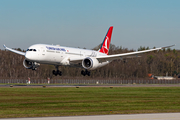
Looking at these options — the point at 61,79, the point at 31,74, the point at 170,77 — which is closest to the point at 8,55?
the point at 31,74

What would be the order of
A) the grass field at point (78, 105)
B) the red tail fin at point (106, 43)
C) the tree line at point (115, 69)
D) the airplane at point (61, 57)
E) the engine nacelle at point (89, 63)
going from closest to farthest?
the grass field at point (78, 105) → the airplane at point (61, 57) → the engine nacelle at point (89, 63) → the red tail fin at point (106, 43) → the tree line at point (115, 69)

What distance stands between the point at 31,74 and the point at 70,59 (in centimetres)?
5314

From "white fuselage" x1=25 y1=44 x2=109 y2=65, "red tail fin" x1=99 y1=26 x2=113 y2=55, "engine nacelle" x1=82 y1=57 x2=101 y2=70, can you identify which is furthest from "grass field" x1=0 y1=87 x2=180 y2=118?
"red tail fin" x1=99 y1=26 x2=113 y2=55

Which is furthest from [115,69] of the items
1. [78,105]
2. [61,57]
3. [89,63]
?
[78,105]

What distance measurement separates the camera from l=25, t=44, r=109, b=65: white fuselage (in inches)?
2099

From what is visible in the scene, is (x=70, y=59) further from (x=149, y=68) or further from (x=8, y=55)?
(x=8, y=55)

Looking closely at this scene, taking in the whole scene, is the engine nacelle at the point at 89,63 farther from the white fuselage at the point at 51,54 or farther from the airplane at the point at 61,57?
the white fuselage at the point at 51,54

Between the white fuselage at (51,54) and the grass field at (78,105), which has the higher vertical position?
the white fuselage at (51,54)

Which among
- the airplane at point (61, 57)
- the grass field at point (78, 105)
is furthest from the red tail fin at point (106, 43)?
the grass field at point (78, 105)

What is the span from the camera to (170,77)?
350 feet

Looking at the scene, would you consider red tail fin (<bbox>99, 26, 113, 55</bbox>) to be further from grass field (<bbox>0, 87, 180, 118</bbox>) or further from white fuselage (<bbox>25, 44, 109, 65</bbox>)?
grass field (<bbox>0, 87, 180, 118</bbox>)

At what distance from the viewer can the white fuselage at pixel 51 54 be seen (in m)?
53.3

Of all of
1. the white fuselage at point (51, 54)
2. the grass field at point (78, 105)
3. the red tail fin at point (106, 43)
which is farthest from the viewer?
the red tail fin at point (106, 43)

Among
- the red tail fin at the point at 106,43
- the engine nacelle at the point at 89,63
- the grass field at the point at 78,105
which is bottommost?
the grass field at the point at 78,105
